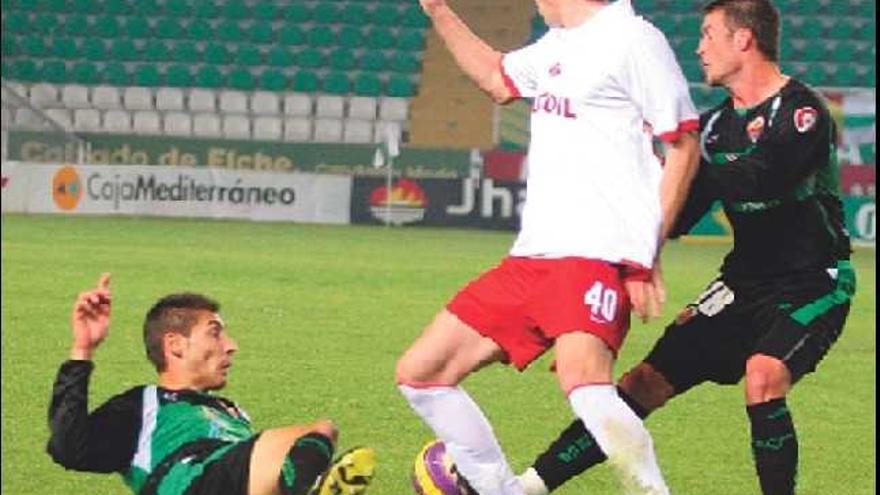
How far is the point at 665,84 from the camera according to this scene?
6012 millimetres

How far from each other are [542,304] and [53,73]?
3322 centimetres

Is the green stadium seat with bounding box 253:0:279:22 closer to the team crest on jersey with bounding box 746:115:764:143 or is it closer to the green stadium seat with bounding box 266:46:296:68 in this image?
A: the green stadium seat with bounding box 266:46:296:68

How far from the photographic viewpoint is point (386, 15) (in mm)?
39562

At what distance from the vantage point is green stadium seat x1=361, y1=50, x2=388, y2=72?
38625 mm

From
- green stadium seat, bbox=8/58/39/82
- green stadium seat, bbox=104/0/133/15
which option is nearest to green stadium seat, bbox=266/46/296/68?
green stadium seat, bbox=104/0/133/15

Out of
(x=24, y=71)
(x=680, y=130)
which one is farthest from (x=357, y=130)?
(x=680, y=130)

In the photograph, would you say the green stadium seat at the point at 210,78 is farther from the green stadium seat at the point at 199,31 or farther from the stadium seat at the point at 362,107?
the stadium seat at the point at 362,107

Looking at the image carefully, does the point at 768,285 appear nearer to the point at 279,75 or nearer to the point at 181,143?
the point at 181,143

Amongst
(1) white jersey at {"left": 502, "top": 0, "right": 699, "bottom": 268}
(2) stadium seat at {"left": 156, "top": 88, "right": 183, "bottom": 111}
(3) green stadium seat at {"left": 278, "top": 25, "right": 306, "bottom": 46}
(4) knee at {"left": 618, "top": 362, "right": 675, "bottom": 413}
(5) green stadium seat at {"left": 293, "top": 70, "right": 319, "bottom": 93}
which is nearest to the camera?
(1) white jersey at {"left": 502, "top": 0, "right": 699, "bottom": 268}

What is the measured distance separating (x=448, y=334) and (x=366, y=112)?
31108 mm

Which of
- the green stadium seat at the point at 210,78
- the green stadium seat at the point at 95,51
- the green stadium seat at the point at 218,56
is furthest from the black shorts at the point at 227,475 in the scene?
the green stadium seat at the point at 95,51

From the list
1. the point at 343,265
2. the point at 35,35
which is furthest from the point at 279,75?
the point at 343,265

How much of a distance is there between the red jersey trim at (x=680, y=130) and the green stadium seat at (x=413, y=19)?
33.1 meters

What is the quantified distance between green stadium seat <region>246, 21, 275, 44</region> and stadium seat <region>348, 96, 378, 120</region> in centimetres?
289
